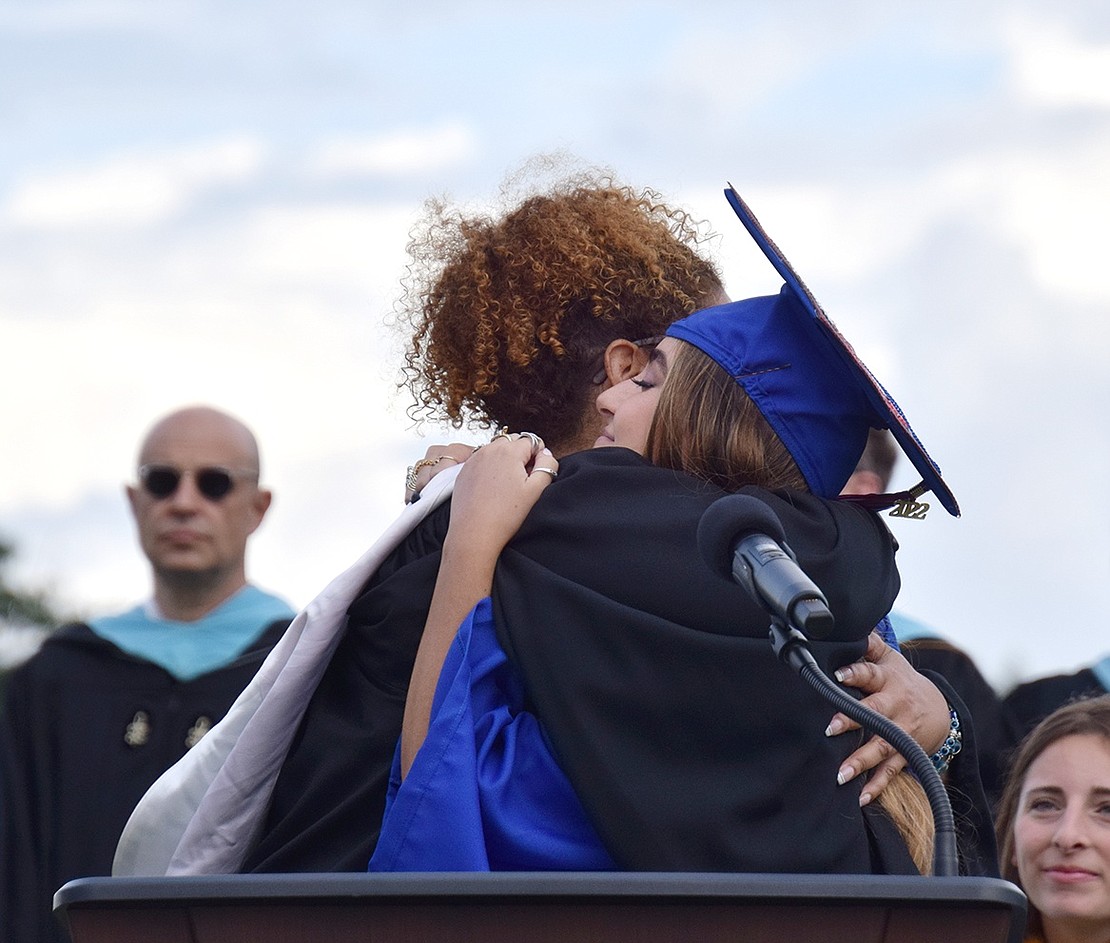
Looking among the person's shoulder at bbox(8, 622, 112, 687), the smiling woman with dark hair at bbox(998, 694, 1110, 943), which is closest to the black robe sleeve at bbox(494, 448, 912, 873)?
the smiling woman with dark hair at bbox(998, 694, 1110, 943)

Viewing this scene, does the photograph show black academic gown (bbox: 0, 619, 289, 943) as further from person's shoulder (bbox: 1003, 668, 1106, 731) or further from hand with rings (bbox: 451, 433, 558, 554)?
hand with rings (bbox: 451, 433, 558, 554)

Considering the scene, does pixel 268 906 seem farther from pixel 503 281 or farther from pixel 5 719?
pixel 5 719

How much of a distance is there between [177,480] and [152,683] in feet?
2.20

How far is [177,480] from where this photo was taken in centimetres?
512

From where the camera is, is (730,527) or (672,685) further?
(672,685)

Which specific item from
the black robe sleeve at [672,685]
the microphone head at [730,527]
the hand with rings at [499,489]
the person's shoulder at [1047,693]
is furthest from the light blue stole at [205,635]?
the microphone head at [730,527]

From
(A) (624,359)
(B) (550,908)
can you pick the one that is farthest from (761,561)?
(A) (624,359)

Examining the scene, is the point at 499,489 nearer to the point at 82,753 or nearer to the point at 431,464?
the point at 431,464

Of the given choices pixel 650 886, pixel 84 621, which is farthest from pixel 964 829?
pixel 84 621

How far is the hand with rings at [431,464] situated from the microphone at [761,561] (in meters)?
0.90

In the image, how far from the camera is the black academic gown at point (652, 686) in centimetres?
211

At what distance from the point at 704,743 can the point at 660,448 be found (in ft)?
1.46

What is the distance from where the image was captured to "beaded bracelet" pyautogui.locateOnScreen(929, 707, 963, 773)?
9.11ft

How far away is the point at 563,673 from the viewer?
7.04 ft
